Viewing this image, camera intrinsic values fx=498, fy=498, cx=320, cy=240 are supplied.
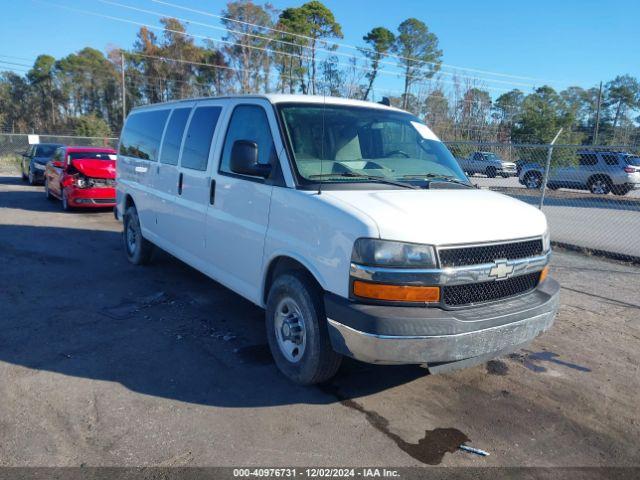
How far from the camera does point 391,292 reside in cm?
316

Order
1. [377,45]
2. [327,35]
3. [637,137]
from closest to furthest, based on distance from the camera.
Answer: [327,35], [637,137], [377,45]

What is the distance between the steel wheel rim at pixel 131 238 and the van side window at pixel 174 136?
1.78m

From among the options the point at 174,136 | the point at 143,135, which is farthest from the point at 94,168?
the point at 174,136

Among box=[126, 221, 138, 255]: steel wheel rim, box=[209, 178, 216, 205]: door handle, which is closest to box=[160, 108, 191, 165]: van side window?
box=[209, 178, 216, 205]: door handle

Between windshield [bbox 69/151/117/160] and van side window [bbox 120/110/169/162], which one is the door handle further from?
windshield [bbox 69/151/117/160]

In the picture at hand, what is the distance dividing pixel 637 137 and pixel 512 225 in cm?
3577

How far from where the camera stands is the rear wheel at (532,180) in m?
22.5

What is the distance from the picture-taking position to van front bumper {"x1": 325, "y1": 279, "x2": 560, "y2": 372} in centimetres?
311

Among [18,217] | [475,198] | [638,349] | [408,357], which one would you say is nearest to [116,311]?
[408,357]

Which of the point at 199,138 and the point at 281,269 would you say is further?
the point at 199,138

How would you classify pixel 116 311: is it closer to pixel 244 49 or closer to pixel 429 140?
pixel 429 140

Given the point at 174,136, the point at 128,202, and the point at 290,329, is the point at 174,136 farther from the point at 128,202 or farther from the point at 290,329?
the point at 290,329

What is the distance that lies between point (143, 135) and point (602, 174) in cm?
1917

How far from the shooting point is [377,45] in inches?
1655
